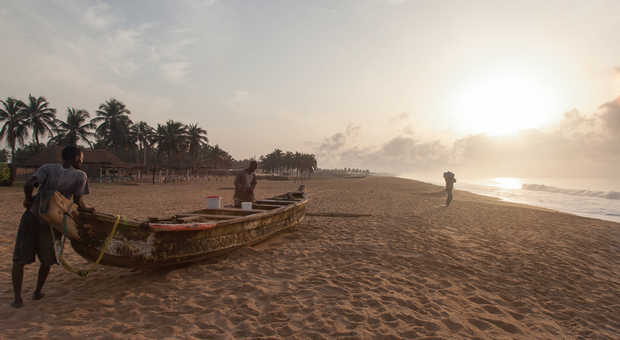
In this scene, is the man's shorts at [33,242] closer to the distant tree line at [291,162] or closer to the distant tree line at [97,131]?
the distant tree line at [97,131]

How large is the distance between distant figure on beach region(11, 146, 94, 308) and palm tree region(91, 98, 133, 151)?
44.3 meters

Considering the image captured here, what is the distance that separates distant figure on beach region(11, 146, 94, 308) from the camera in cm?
306

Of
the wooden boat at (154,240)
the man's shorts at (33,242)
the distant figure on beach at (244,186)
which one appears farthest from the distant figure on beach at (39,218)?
the distant figure on beach at (244,186)

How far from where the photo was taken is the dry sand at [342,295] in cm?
292

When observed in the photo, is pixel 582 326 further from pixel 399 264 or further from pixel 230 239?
pixel 230 239

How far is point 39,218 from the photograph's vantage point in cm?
311

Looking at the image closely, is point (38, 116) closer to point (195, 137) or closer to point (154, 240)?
point (195, 137)

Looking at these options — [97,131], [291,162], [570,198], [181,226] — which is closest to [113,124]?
[97,131]

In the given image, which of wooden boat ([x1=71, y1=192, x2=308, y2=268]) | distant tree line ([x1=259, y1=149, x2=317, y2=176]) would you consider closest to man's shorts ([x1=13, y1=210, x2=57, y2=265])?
wooden boat ([x1=71, y1=192, x2=308, y2=268])

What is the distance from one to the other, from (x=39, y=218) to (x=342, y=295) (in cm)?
389

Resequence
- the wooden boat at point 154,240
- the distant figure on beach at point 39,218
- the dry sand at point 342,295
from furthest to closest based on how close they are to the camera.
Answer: the wooden boat at point 154,240 → the distant figure on beach at point 39,218 → the dry sand at point 342,295

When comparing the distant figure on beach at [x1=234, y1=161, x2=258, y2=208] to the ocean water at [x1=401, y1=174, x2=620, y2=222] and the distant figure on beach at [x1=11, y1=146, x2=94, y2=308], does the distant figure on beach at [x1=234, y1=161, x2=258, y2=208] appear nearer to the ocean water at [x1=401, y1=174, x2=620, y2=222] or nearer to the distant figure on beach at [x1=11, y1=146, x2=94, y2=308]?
the distant figure on beach at [x1=11, y1=146, x2=94, y2=308]

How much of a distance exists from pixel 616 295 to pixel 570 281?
53 centimetres

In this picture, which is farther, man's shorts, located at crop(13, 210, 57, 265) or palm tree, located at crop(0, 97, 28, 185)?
palm tree, located at crop(0, 97, 28, 185)
